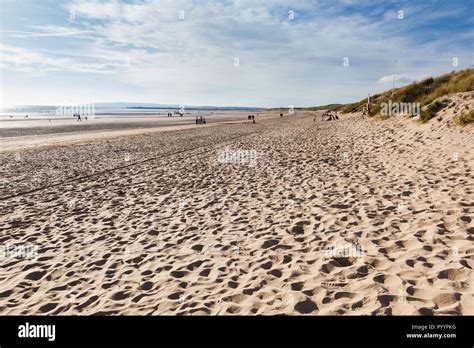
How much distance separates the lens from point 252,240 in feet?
22.0

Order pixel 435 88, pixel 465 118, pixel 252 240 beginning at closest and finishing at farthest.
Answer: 1. pixel 252 240
2. pixel 465 118
3. pixel 435 88

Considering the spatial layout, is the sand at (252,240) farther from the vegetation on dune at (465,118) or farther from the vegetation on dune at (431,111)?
the vegetation on dune at (431,111)

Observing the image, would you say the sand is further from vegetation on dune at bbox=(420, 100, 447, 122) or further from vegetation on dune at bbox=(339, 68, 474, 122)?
vegetation on dune at bbox=(339, 68, 474, 122)

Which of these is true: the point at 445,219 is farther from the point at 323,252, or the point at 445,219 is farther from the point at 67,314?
the point at 67,314

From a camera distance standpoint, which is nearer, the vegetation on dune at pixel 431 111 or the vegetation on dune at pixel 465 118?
the vegetation on dune at pixel 465 118

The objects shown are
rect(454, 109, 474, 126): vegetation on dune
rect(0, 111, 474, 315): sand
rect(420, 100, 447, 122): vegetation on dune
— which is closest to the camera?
rect(0, 111, 474, 315): sand

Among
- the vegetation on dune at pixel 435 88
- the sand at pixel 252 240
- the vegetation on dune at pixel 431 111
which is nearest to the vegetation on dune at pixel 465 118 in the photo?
the vegetation on dune at pixel 431 111

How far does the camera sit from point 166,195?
1073 centimetres

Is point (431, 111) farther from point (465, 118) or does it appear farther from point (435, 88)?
point (435, 88)

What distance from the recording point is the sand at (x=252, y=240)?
15.2ft

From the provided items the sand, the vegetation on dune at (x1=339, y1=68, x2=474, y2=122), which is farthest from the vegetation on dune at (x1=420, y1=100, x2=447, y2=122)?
the sand

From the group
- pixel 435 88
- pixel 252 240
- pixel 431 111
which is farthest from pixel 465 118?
pixel 435 88

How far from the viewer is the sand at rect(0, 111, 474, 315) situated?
182 inches
